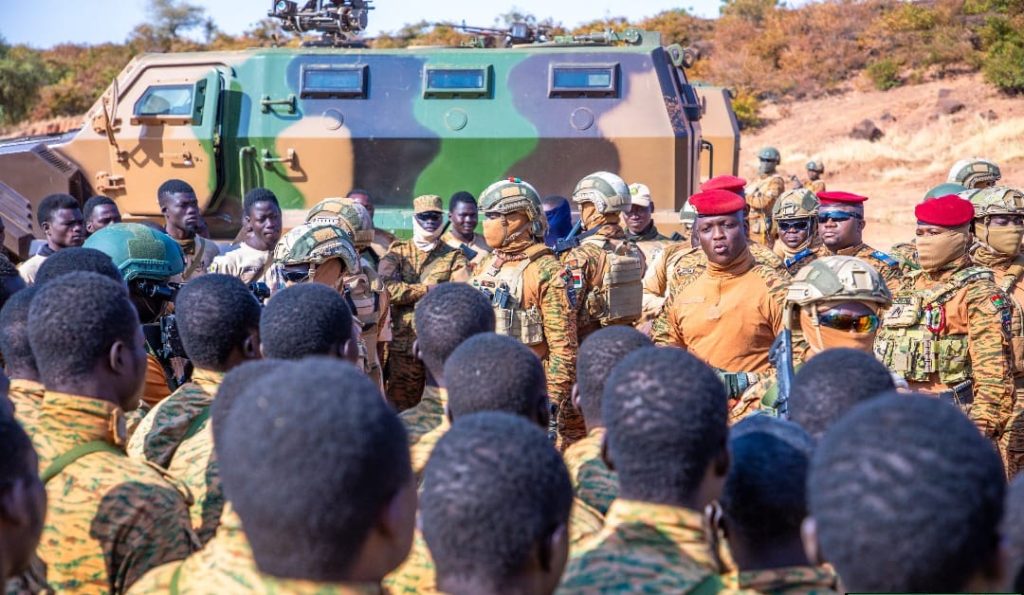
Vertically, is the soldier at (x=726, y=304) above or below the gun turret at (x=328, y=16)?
below

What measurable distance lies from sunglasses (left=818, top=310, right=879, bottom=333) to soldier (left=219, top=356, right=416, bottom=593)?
2.68m

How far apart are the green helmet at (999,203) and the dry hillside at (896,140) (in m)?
11.2

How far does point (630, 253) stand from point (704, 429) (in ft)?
15.9

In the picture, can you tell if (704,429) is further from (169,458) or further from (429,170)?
(429,170)

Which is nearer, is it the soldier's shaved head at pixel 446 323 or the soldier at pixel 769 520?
the soldier at pixel 769 520

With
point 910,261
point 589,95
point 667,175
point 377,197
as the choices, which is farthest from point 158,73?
point 910,261

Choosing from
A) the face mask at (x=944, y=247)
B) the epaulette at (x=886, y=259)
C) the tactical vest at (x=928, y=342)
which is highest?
the face mask at (x=944, y=247)

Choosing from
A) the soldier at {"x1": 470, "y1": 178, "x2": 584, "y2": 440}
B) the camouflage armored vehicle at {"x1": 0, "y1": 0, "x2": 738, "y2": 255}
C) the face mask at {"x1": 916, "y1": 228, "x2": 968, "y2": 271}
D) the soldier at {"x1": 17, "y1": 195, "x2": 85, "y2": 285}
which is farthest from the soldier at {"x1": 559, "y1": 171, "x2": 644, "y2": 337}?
the soldier at {"x1": 17, "y1": 195, "x2": 85, "y2": 285}

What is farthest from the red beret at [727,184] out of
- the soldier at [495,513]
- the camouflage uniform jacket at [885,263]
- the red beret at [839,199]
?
the soldier at [495,513]

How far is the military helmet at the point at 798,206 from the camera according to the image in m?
7.23

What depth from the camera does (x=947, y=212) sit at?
5.53 m

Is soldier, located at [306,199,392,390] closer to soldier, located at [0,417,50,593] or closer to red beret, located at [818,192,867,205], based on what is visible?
red beret, located at [818,192,867,205]

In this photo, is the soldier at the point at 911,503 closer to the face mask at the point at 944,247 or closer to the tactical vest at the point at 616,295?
the face mask at the point at 944,247

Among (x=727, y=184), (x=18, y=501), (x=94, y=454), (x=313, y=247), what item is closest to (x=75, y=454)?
(x=94, y=454)
